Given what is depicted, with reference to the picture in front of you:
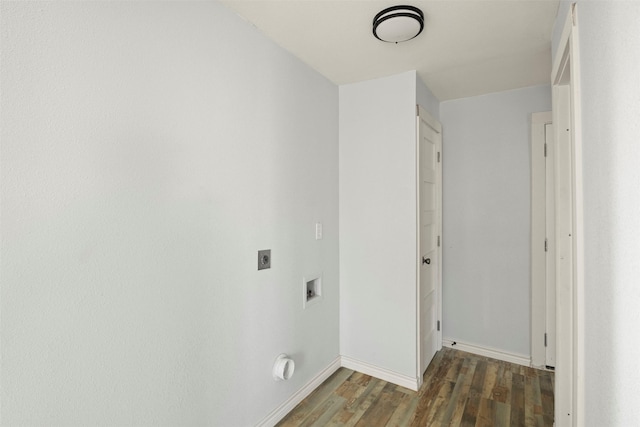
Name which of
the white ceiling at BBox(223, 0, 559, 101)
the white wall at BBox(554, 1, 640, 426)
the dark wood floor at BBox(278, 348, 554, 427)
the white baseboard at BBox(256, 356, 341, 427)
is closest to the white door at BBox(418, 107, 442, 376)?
the dark wood floor at BBox(278, 348, 554, 427)

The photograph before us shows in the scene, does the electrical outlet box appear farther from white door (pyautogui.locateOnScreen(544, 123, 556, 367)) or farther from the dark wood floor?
white door (pyautogui.locateOnScreen(544, 123, 556, 367))

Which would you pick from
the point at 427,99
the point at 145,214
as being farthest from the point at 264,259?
the point at 427,99

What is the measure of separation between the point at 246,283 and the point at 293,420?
39.5 inches

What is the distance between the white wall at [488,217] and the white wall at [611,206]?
70.2 inches

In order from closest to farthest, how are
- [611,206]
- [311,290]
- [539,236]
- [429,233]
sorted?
[611,206] → [311,290] → [539,236] → [429,233]

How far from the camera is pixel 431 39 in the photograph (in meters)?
1.92

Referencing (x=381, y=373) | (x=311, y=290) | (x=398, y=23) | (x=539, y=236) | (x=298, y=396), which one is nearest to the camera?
(x=398, y=23)

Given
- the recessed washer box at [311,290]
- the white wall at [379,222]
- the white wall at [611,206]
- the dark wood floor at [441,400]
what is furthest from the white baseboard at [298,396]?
the white wall at [611,206]

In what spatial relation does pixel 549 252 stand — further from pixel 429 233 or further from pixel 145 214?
pixel 145 214

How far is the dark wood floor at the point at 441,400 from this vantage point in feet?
6.66

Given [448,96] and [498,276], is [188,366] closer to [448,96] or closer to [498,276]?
[498,276]

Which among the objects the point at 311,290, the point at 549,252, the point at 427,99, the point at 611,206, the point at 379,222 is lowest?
the point at 311,290

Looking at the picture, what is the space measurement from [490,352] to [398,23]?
281 centimetres

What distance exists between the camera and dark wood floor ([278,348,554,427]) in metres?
2.03
